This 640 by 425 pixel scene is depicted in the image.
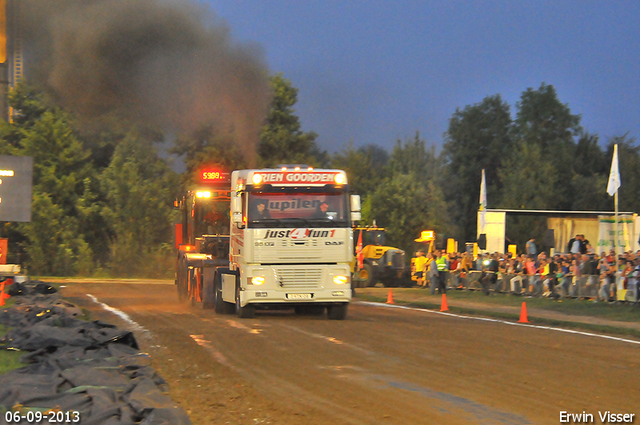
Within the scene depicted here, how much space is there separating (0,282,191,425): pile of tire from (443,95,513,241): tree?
59932 millimetres

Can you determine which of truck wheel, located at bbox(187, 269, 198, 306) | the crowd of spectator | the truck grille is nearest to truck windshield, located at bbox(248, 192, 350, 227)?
the truck grille

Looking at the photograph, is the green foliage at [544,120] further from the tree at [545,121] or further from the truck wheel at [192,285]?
the truck wheel at [192,285]

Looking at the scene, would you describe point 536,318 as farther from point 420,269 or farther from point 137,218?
point 137,218

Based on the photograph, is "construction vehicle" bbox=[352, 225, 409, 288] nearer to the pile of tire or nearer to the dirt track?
the dirt track

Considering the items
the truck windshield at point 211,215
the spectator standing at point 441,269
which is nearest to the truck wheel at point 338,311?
the truck windshield at point 211,215

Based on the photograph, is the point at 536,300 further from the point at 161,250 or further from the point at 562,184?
the point at 562,184

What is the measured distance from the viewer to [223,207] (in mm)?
21531

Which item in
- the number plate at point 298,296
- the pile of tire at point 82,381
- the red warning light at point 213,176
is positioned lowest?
the pile of tire at point 82,381

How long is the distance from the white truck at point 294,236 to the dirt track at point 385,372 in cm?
76

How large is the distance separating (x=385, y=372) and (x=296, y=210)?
7112 millimetres

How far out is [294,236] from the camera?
1603 centimetres

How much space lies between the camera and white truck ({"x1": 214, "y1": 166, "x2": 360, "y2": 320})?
1606 centimetres

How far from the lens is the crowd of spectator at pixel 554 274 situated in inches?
827

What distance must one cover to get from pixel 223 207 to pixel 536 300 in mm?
10326
